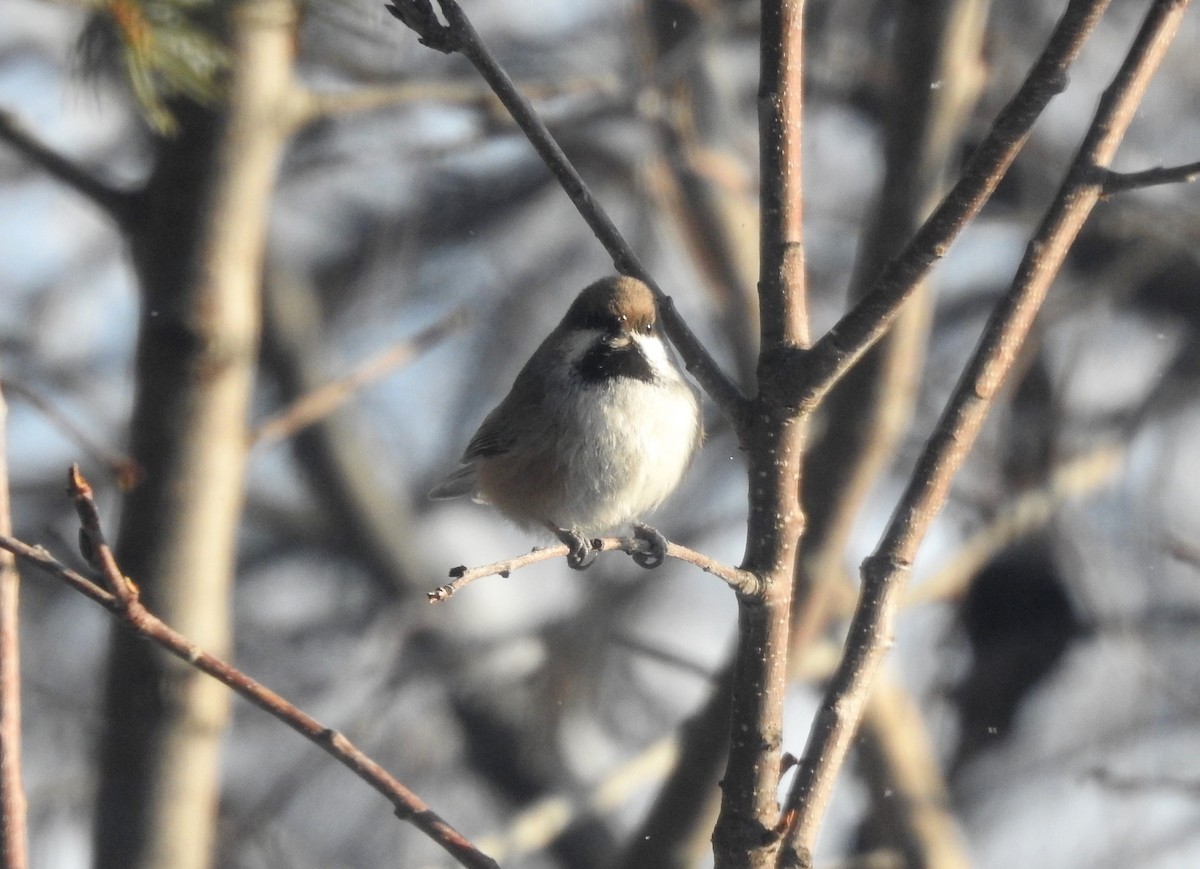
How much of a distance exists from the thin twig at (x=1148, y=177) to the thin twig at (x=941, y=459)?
0.06ft

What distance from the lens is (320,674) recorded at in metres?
7.71

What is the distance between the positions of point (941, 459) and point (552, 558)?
0.61 meters

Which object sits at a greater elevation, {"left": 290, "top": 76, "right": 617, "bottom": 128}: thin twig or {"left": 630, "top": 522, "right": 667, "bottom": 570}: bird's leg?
{"left": 290, "top": 76, "right": 617, "bottom": 128}: thin twig

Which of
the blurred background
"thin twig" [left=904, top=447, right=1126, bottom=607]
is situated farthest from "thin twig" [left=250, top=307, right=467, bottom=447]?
"thin twig" [left=904, top=447, right=1126, bottom=607]

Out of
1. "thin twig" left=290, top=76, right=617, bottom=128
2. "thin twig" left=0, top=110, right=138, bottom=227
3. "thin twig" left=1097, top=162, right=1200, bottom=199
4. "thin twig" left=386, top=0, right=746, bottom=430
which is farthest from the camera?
"thin twig" left=290, top=76, right=617, bottom=128

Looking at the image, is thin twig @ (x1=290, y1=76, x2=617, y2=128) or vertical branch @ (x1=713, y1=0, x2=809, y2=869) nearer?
vertical branch @ (x1=713, y1=0, x2=809, y2=869)

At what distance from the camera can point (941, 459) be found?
1.97 metres

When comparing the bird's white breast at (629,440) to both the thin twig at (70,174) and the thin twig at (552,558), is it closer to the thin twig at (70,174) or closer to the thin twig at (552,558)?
the thin twig at (552,558)

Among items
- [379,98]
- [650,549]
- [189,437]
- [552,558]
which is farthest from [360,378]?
[552,558]

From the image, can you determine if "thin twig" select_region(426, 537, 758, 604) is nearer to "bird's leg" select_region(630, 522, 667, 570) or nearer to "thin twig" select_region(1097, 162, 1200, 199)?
"bird's leg" select_region(630, 522, 667, 570)

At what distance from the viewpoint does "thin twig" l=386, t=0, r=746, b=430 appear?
1.82 meters

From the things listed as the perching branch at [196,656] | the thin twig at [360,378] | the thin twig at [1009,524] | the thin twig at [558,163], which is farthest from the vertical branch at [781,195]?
the thin twig at [1009,524]

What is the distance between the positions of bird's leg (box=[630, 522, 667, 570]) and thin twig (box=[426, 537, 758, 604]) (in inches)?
6.6

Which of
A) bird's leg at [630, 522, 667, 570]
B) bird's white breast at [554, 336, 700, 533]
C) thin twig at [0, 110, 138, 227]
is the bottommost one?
bird's leg at [630, 522, 667, 570]
